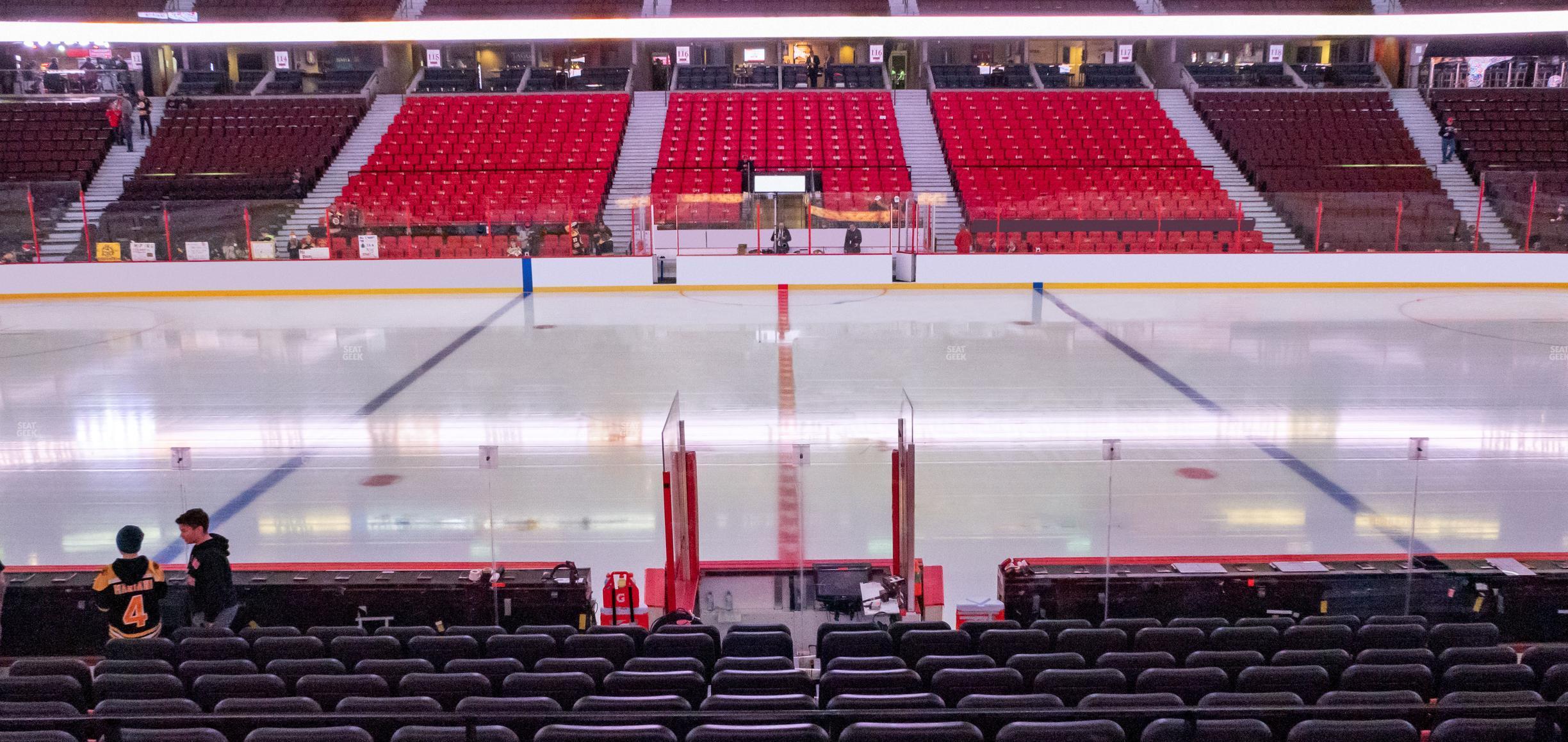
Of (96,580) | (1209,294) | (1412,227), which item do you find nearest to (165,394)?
(96,580)

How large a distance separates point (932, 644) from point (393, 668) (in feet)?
7.57

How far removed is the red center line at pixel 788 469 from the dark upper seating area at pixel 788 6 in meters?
16.9

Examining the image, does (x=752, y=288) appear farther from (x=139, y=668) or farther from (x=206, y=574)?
(x=139, y=668)

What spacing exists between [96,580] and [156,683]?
147cm

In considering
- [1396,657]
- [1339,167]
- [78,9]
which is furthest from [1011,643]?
[78,9]

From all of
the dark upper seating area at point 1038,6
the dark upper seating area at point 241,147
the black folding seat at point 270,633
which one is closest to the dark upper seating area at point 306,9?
the dark upper seating area at point 241,147

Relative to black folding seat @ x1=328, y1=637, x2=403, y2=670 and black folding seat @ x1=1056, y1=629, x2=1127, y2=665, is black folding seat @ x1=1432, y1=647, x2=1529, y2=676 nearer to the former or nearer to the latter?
black folding seat @ x1=1056, y1=629, x2=1127, y2=665

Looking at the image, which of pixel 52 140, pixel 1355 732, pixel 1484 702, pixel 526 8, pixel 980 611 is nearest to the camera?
pixel 1355 732

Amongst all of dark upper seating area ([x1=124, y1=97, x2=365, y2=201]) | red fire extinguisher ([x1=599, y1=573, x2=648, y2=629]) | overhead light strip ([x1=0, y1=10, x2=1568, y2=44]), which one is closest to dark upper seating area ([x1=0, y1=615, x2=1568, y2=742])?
red fire extinguisher ([x1=599, y1=573, x2=648, y2=629])

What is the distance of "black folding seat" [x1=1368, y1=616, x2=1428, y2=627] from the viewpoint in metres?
5.11

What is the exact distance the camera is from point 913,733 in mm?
3490

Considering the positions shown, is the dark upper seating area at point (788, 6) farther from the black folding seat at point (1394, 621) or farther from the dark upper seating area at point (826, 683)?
the dark upper seating area at point (826, 683)

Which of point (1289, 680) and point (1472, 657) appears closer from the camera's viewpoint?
point (1289, 680)

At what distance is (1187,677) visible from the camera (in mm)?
4250
